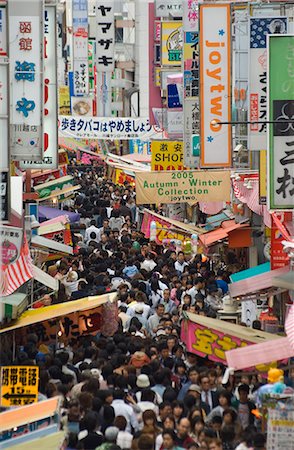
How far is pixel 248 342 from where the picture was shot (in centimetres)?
1318

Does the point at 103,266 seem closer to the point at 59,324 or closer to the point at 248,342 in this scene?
the point at 59,324

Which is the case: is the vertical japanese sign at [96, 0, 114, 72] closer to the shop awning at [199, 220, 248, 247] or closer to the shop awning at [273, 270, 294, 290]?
the shop awning at [199, 220, 248, 247]

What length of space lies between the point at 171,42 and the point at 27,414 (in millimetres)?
28244

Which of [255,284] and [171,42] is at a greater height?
[171,42]

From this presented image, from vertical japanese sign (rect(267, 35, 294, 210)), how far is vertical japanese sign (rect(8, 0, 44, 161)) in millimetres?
4093

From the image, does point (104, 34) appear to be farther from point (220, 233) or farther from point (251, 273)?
point (251, 273)

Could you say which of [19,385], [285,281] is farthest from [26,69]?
[19,385]

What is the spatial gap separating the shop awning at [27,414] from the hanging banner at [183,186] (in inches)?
498

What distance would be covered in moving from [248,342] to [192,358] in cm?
129

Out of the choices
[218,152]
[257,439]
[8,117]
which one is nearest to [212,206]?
[218,152]

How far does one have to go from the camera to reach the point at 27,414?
420 inches

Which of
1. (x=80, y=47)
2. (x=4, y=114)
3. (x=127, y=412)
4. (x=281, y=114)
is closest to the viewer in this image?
(x=127, y=412)

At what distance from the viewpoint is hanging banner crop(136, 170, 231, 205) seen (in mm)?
23281

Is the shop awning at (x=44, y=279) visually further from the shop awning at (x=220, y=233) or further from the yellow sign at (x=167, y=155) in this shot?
the yellow sign at (x=167, y=155)
